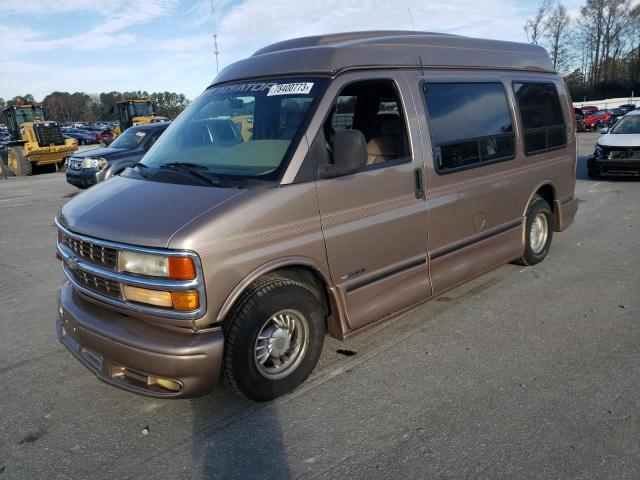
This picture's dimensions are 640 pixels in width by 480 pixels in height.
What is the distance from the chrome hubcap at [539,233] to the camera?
585 cm

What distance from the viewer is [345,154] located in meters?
3.32

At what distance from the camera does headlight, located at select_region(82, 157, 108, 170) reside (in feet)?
39.4

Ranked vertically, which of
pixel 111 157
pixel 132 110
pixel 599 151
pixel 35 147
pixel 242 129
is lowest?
pixel 599 151

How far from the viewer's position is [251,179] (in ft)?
10.6

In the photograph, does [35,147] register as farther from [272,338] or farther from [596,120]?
[596,120]

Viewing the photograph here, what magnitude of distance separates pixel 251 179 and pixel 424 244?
1.63 meters

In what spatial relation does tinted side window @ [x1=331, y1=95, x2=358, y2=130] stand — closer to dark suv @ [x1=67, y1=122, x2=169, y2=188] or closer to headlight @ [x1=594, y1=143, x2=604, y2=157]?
dark suv @ [x1=67, y1=122, x2=169, y2=188]

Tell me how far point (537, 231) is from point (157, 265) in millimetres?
4646

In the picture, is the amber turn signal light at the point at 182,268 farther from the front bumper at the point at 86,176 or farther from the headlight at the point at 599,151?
the headlight at the point at 599,151

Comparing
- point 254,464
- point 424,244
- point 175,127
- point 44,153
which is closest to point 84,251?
point 175,127

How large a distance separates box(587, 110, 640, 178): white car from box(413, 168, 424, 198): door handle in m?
9.71

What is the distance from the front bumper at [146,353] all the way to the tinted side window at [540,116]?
4025mm

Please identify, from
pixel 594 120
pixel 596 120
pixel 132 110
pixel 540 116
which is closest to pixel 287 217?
pixel 540 116

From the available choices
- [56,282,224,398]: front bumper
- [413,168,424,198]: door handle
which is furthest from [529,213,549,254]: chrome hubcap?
[56,282,224,398]: front bumper
